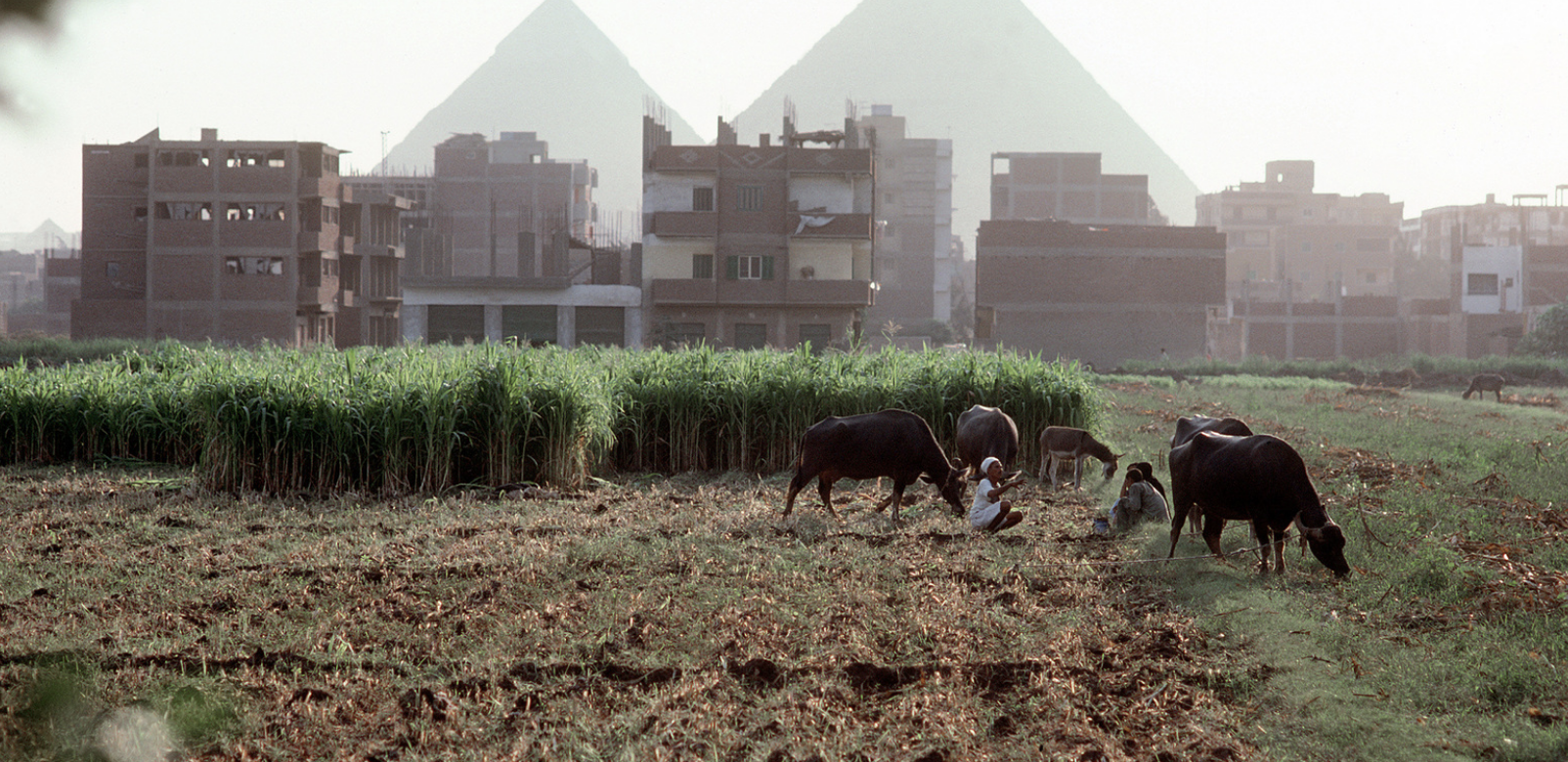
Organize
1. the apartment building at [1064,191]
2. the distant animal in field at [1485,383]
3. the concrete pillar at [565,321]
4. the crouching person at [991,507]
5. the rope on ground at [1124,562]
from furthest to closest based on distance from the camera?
the apartment building at [1064,191] < the concrete pillar at [565,321] < the distant animal in field at [1485,383] < the crouching person at [991,507] < the rope on ground at [1124,562]

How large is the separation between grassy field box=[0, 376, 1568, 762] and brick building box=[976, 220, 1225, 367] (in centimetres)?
5308

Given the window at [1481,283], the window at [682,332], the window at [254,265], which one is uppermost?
the window at [1481,283]

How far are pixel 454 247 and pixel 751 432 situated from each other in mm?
72411

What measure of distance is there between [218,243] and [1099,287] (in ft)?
145

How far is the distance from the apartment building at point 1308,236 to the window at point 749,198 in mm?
49504

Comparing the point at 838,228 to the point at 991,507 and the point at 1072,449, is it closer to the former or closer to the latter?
the point at 1072,449

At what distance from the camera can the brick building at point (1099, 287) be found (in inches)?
2539

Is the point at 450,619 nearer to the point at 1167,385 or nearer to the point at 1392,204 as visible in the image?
the point at 1167,385

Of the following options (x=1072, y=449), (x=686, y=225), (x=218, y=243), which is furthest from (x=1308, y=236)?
(x=1072, y=449)

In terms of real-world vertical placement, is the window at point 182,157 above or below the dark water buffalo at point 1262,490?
above

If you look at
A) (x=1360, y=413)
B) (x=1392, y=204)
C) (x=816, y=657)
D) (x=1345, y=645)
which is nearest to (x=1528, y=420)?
(x=1360, y=413)

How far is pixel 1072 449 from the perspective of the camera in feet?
46.0

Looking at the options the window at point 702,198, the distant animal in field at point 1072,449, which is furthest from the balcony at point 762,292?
the distant animal in field at point 1072,449

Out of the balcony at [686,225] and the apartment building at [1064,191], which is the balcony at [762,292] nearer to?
the balcony at [686,225]
